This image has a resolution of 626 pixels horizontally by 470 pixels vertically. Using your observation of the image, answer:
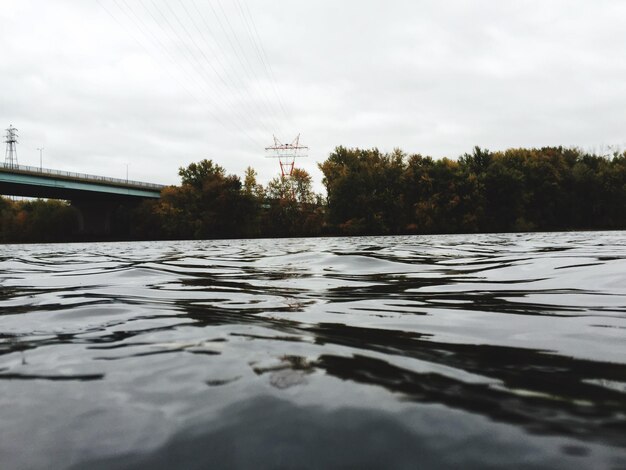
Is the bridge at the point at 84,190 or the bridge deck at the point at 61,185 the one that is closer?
the bridge deck at the point at 61,185

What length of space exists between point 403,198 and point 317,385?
49134 mm

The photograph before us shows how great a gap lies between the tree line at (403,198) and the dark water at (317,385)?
4508cm

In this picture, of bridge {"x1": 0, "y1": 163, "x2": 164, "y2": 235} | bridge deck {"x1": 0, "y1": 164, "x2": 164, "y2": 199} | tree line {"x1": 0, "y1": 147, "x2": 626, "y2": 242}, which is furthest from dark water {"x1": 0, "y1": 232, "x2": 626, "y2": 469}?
bridge {"x1": 0, "y1": 163, "x2": 164, "y2": 235}

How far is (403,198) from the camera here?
162 ft

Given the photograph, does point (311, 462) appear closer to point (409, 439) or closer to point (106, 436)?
point (409, 439)

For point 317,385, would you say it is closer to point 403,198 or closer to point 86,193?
point 403,198

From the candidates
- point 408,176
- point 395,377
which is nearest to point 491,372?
point 395,377

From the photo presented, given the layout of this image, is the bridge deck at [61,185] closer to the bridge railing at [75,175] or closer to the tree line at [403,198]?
the bridge railing at [75,175]

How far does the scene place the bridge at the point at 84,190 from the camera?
147ft

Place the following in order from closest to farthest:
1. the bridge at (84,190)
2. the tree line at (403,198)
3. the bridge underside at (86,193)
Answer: the bridge at (84,190)
the bridge underside at (86,193)
the tree line at (403,198)

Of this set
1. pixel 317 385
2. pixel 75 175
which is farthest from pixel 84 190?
pixel 317 385

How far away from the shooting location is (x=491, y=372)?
1696mm

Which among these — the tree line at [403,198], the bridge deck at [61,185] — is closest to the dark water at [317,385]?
the tree line at [403,198]

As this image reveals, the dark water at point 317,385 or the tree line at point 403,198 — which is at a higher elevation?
the tree line at point 403,198
